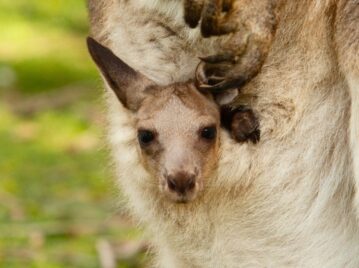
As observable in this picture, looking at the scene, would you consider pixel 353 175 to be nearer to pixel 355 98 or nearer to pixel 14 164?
pixel 355 98

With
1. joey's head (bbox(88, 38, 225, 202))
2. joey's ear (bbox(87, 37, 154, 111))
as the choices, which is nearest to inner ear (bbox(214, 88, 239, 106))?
joey's head (bbox(88, 38, 225, 202))

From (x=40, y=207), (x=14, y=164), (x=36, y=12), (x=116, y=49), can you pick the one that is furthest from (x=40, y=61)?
(x=116, y=49)

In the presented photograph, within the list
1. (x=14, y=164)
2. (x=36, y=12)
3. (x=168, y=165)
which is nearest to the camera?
(x=168, y=165)

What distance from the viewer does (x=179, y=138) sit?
116 inches

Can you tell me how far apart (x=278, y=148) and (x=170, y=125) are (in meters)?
0.29

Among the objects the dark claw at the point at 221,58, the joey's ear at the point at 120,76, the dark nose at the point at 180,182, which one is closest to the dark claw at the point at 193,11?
the dark claw at the point at 221,58

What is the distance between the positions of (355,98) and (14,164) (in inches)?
115

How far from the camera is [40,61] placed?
7.52 meters

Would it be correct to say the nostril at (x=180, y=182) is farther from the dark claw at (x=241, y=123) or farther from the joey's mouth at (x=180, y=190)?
the dark claw at (x=241, y=123)

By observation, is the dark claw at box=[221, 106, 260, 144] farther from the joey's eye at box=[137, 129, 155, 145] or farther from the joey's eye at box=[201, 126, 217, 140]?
the joey's eye at box=[137, 129, 155, 145]

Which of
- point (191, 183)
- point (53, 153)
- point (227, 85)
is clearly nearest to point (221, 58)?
point (227, 85)

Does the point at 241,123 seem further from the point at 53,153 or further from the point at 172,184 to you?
the point at 53,153

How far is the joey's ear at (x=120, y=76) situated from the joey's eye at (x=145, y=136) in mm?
95

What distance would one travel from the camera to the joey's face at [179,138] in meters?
2.89
